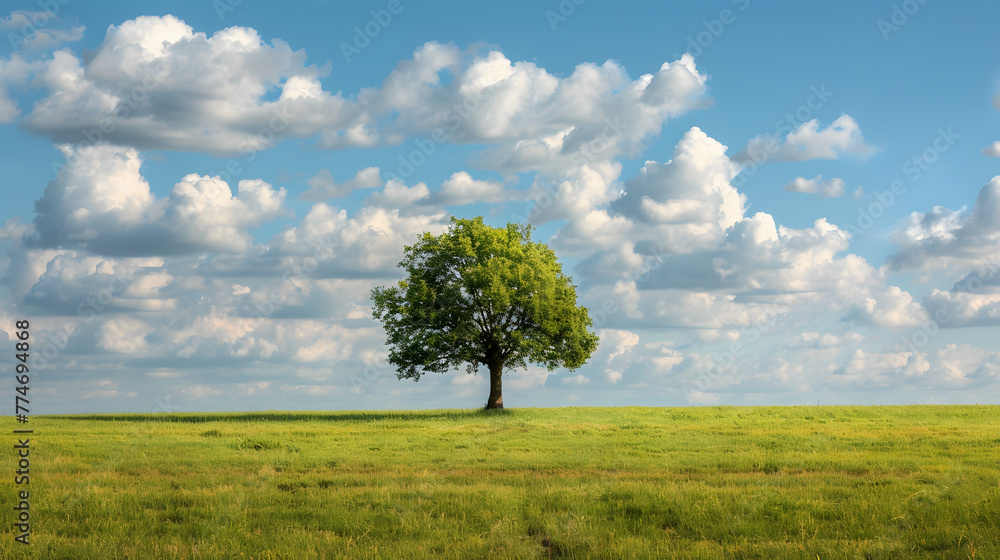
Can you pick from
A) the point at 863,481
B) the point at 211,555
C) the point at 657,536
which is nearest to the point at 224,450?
the point at 211,555

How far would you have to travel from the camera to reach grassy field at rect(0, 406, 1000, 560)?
40.7 feet

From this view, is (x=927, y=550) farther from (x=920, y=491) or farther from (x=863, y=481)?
(x=863, y=481)

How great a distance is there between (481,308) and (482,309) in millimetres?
116

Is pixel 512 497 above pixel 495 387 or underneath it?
underneath

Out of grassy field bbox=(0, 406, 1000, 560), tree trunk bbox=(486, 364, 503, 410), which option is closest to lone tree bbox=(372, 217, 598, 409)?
tree trunk bbox=(486, 364, 503, 410)

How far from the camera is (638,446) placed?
2814cm

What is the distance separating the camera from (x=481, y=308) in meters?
47.9

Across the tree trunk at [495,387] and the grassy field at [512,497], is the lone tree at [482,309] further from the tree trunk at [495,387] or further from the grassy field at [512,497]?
the grassy field at [512,497]

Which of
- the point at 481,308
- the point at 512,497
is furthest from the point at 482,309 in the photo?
the point at 512,497

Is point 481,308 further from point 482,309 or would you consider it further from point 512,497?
point 512,497

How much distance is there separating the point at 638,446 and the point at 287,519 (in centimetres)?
1697

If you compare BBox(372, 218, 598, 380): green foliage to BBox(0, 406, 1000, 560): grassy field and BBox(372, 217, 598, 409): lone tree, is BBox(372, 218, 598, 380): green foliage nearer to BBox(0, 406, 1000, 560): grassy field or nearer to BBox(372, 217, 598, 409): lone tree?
BBox(372, 217, 598, 409): lone tree

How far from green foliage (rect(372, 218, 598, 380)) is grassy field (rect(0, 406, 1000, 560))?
17058 millimetres

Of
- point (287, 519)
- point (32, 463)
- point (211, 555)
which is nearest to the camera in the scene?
point (211, 555)
